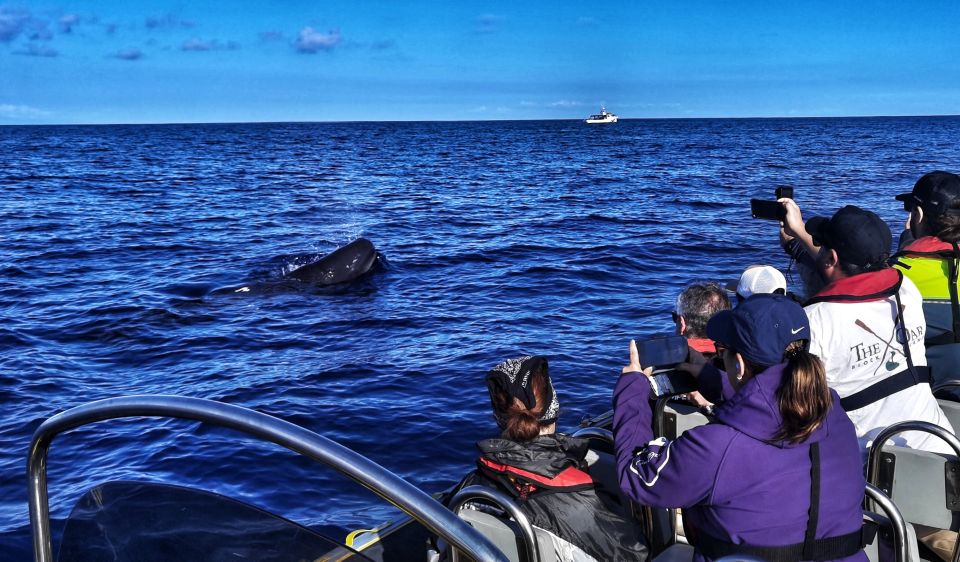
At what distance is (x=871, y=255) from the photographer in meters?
4.46

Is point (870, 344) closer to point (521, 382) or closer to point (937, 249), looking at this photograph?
point (937, 249)

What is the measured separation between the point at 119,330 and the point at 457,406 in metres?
6.54

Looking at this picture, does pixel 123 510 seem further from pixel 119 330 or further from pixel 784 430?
pixel 119 330

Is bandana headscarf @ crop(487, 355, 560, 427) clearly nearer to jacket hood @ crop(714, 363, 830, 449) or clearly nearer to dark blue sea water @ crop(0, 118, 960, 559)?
jacket hood @ crop(714, 363, 830, 449)

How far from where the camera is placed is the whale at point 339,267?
59.6ft

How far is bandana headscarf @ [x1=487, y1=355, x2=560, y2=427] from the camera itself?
3625 millimetres

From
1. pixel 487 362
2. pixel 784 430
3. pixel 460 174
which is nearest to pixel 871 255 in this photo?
pixel 784 430

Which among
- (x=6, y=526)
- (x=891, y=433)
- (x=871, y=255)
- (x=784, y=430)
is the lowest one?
(x=6, y=526)

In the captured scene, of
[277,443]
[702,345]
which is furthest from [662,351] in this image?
[277,443]

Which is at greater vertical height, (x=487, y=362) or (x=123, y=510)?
(x=123, y=510)

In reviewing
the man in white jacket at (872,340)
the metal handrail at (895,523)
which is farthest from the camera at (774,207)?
the metal handrail at (895,523)

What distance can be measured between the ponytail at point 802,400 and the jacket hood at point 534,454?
888 millimetres

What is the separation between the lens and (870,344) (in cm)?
438

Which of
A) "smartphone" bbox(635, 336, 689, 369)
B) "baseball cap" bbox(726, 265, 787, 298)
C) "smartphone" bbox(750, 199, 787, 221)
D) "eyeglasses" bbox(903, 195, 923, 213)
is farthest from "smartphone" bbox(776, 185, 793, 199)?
"smartphone" bbox(635, 336, 689, 369)
